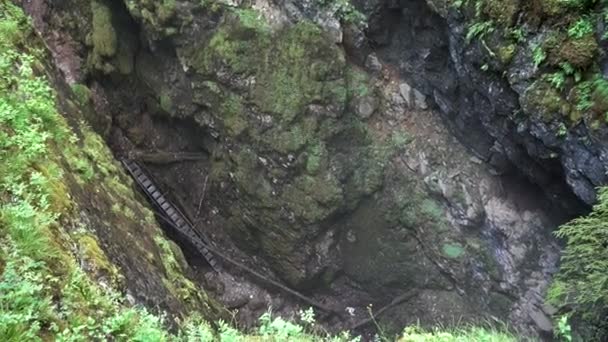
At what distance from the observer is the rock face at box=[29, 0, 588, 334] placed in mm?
9828

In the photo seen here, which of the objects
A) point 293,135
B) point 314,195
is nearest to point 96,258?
point 293,135

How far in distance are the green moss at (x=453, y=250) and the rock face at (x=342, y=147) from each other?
0.07 ft

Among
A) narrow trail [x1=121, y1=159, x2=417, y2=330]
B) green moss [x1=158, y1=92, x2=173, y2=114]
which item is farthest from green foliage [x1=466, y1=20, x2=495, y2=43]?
green moss [x1=158, y1=92, x2=173, y2=114]

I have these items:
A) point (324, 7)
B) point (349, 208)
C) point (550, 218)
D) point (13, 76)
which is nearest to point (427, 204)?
point (349, 208)

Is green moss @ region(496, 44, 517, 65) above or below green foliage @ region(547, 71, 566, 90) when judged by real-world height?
above

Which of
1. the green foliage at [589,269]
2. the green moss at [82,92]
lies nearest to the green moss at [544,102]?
the green foliage at [589,269]

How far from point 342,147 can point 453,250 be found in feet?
9.92

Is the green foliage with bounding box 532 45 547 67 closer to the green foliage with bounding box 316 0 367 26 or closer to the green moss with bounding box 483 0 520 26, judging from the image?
the green moss with bounding box 483 0 520 26

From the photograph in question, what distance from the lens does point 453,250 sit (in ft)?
33.5

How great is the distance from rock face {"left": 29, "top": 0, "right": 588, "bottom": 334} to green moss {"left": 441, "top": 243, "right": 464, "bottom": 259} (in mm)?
20

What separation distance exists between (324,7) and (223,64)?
7.50ft

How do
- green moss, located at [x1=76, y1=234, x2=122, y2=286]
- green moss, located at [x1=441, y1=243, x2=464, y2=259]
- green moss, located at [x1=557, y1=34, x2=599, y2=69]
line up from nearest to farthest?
1. green moss, located at [x1=76, y1=234, x2=122, y2=286]
2. green moss, located at [x1=557, y1=34, x2=599, y2=69]
3. green moss, located at [x1=441, y1=243, x2=464, y2=259]

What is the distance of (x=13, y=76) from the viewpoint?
556cm

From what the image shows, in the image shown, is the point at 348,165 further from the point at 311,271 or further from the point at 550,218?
the point at 550,218
